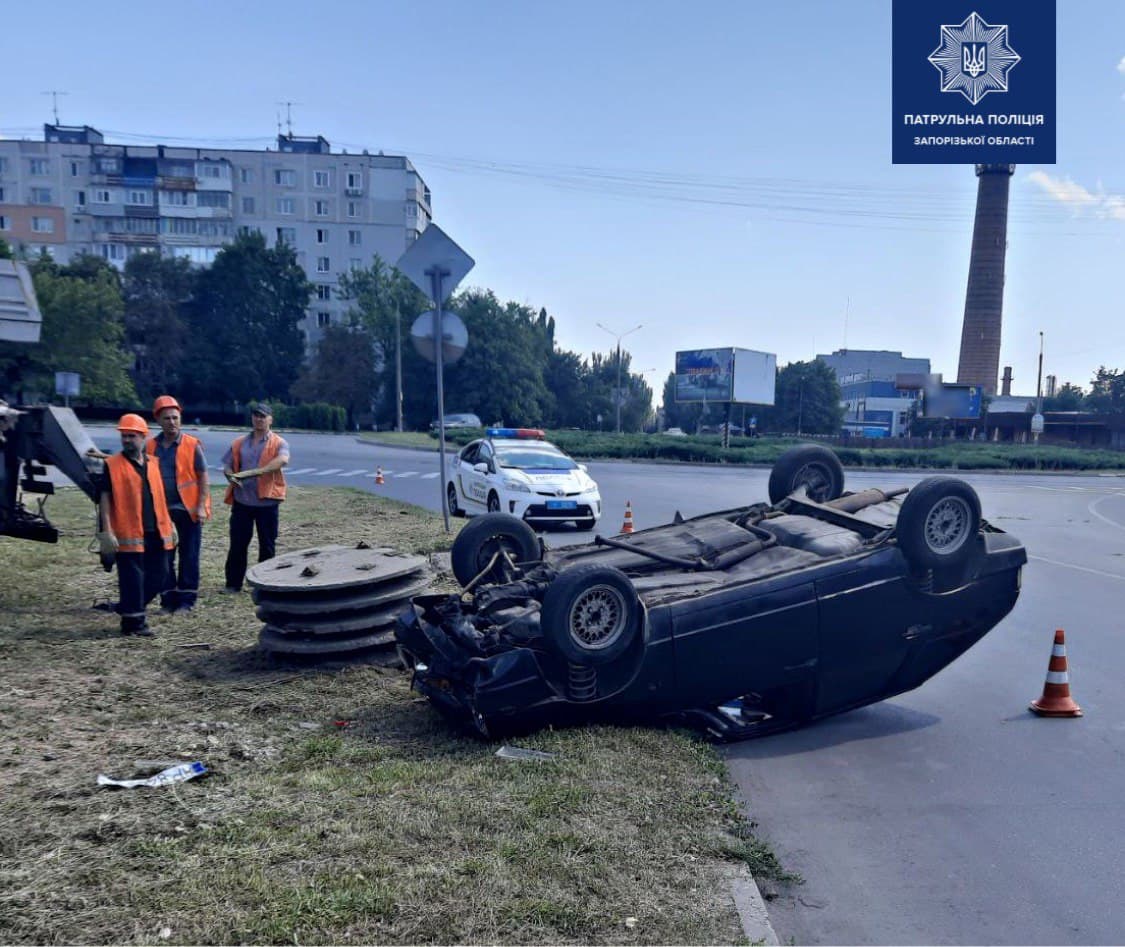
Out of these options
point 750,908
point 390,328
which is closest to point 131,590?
point 750,908

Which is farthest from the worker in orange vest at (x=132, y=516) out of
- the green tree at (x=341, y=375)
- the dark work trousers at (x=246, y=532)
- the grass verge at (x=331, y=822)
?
the green tree at (x=341, y=375)

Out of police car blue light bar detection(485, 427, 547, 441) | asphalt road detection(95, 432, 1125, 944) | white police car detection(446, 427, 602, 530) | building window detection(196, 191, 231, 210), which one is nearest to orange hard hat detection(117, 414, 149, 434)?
asphalt road detection(95, 432, 1125, 944)

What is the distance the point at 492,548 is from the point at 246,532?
10.5 feet

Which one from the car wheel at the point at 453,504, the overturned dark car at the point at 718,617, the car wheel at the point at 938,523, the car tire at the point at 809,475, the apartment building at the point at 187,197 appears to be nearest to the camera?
the overturned dark car at the point at 718,617

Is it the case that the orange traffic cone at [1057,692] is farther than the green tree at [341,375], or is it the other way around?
the green tree at [341,375]

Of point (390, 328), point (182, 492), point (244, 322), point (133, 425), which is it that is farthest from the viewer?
point (244, 322)

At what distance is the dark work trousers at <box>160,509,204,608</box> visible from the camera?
771 centimetres

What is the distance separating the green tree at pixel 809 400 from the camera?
293 ft

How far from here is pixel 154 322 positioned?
71062mm

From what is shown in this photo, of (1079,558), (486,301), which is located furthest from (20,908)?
(486,301)

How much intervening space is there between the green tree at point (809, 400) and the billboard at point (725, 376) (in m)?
28.8

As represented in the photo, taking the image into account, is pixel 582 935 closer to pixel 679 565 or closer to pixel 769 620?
pixel 769 620

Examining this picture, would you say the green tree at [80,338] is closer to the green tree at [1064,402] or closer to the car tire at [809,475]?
the car tire at [809,475]

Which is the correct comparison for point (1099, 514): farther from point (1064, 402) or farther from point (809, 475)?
point (1064, 402)
